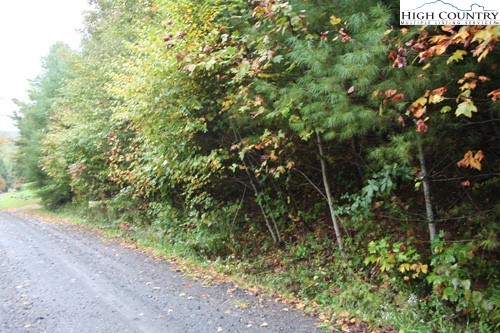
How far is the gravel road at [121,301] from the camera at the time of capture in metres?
4.78

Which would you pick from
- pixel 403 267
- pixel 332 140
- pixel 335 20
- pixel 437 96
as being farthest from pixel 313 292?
pixel 335 20

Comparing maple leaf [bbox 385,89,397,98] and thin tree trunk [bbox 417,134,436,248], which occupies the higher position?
maple leaf [bbox 385,89,397,98]

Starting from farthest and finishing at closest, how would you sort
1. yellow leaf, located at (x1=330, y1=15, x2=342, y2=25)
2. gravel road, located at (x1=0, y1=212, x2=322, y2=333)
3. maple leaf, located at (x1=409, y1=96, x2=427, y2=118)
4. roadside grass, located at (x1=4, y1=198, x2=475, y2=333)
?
gravel road, located at (x1=0, y1=212, x2=322, y2=333) → roadside grass, located at (x1=4, y1=198, x2=475, y2=333) → yellow leaf, located at (x1=330, y1=15, x2=342, y2=25) → maple leaf, located at (x1=409, y1=96, x2=427, y2=118)

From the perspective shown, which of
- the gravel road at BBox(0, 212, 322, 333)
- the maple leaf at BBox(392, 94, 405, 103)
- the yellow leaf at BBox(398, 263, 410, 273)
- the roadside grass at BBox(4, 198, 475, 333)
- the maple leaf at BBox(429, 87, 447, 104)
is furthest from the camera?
the gravel road at BBox(0, 212, 322, 333)

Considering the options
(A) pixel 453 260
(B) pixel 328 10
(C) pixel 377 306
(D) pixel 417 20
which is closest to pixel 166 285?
(C) pixel 377 306

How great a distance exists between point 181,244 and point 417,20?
7.14 meters

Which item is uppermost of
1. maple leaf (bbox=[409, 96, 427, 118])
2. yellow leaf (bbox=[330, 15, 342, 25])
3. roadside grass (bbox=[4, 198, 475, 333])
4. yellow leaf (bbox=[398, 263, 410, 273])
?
yellow leaf (bbox=[330, 15, 342, 25])

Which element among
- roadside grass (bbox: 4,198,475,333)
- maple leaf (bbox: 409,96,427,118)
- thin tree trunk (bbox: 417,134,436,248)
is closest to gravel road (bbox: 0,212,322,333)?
roadside grass (bbox: 4,198,475,333)

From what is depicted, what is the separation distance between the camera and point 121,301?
5.64 m

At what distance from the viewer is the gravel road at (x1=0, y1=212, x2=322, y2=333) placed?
4.78 meters

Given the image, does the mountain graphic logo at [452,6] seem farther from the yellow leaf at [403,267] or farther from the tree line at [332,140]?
the yellow leaf at [403,267]

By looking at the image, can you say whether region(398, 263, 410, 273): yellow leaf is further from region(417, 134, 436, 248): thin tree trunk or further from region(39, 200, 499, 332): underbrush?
region(417, 134, 436, 248): thin tree trunk

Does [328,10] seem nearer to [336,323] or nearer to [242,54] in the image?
[242,54]

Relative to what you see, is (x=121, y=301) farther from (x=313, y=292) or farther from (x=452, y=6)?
(x=452, y=6)
